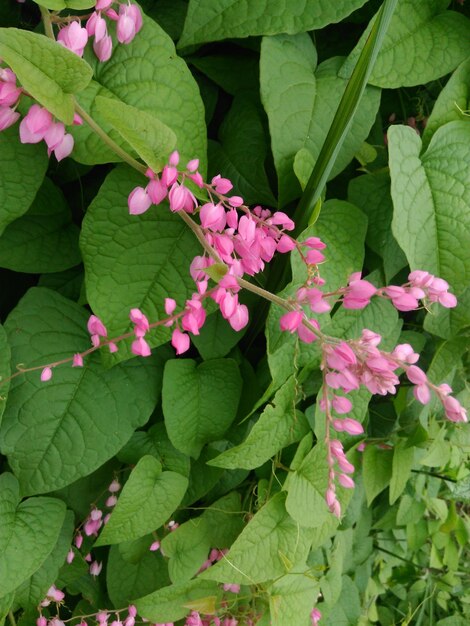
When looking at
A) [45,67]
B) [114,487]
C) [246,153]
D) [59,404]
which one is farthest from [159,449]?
[45,67]

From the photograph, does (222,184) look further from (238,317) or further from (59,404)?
(59,404)

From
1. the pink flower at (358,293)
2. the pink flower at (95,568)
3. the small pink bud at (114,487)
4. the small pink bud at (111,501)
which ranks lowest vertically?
the pink flower at (95,568)

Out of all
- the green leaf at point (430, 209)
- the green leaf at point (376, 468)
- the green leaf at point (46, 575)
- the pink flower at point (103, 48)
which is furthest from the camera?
the green leaf at point (376, 468)

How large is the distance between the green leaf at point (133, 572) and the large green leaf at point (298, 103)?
0.53 m

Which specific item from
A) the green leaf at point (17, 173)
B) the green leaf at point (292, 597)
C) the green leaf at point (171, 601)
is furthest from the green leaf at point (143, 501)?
the green leaf at point (17, 173)

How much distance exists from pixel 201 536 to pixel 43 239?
0.48 metres

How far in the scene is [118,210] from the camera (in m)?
0.62

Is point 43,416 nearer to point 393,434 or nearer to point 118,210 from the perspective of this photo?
point 118,210

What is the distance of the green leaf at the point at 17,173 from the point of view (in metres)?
0.57

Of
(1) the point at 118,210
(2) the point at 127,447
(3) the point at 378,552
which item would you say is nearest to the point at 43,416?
(2) the point at 127,447

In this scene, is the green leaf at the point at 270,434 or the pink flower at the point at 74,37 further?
the green leaf at the point at 270,434

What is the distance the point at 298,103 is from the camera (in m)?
0.65

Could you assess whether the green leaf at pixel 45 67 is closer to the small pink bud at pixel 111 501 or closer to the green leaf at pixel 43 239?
the green leaf at pixel 43 239

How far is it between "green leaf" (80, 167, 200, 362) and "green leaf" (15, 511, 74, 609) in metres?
0.30
